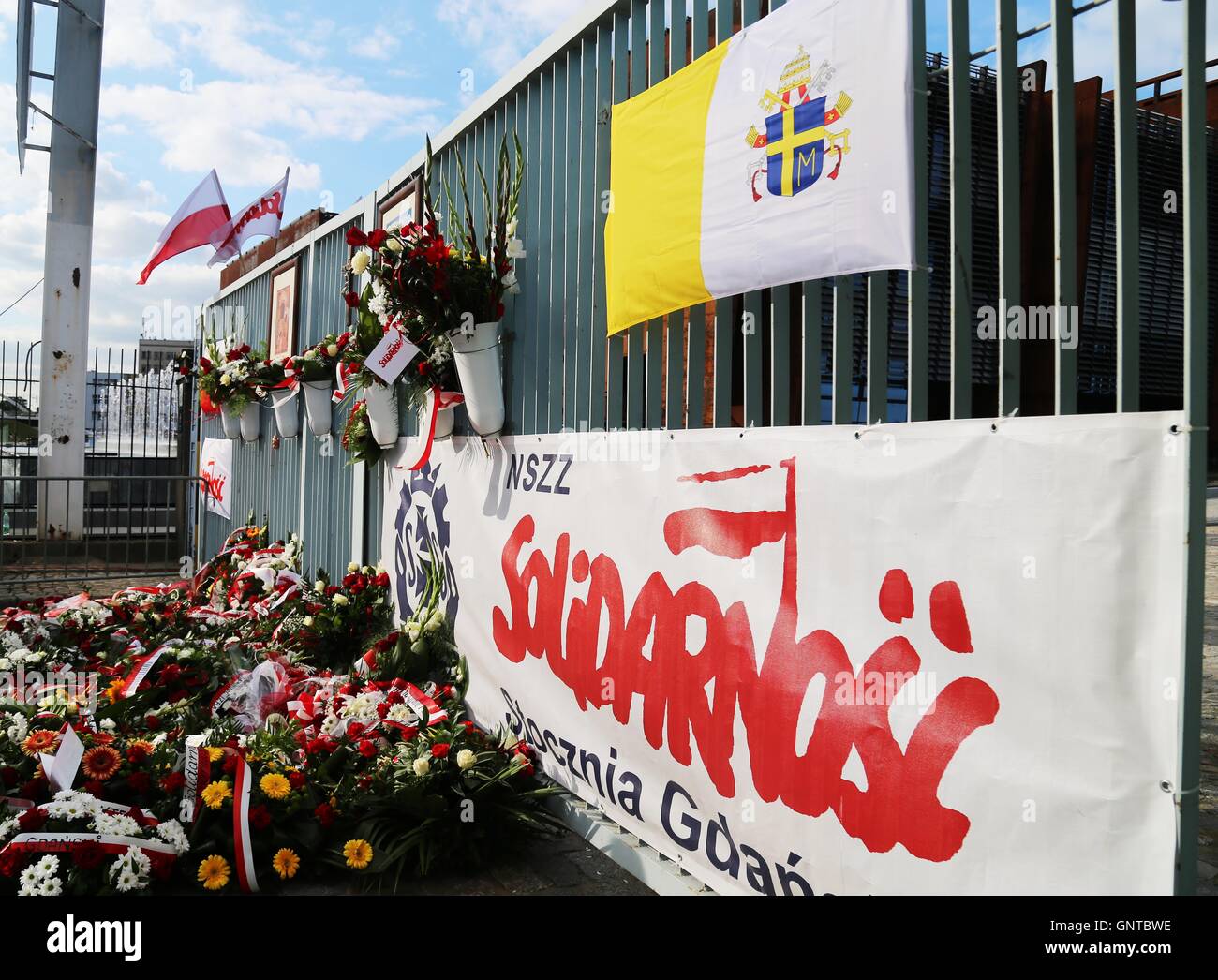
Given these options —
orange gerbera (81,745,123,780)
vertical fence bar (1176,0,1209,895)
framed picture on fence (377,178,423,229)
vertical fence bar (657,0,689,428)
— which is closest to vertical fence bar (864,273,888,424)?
vertical fence bar (1176,0,1209,895)

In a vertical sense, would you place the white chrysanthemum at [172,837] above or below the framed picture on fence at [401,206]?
below

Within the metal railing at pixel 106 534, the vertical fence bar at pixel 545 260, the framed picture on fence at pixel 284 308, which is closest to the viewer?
→ the vertical fence bar at pixel 545 260

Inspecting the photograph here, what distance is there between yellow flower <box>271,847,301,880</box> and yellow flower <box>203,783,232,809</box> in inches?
10.7

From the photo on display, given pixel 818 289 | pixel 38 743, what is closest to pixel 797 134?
pixel 818 289

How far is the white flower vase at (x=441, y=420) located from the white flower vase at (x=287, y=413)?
3705 mm

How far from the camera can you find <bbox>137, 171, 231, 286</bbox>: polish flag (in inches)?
430

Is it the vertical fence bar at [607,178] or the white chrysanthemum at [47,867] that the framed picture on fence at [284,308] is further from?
the white chrysanthemum at [47,867]

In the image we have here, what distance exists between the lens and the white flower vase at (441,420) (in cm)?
523

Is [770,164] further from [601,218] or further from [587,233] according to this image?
[587,233]

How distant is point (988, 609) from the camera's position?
211cm

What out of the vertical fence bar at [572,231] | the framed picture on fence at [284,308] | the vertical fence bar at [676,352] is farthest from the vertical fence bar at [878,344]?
the framed picture on fence at [284,308]

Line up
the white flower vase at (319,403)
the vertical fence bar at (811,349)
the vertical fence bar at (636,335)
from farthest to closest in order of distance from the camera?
the white flower vase at (319,403) < the vertical fence bar at (636,335) < the vertical fence bar at (811,349)
